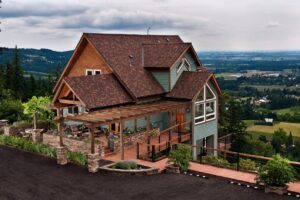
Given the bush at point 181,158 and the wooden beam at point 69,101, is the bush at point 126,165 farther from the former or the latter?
the wooden beam at point 69,101

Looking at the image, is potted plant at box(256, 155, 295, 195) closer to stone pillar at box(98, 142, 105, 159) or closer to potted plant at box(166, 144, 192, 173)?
potted plant at box(166, 144, 192, 173)

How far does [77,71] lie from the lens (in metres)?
27.4

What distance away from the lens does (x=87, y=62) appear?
87.2 ft

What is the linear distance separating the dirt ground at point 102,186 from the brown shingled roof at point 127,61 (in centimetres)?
816

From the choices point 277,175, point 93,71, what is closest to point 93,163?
point 277,175

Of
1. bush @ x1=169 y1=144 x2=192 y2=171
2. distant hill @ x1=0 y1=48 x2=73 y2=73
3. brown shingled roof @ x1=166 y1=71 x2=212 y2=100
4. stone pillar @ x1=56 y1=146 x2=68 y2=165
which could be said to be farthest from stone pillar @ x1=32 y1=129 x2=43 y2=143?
distant hill @ x1=0 y1=48 x2=73 y2=73

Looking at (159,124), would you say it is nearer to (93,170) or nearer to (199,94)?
(199,94)

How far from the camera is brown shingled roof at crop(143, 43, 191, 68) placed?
26031 millimetres

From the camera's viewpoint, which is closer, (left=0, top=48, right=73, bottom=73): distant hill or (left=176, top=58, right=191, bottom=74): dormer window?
(left=176, top=58, right=191, bottom=74): dormer window

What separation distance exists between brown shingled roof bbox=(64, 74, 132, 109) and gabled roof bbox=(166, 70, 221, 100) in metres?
3.42

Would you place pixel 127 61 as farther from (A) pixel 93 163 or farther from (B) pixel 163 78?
(A) pixel 93 163

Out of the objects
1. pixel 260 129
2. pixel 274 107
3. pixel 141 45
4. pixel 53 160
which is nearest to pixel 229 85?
pixel 274 107

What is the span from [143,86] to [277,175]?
12.8m

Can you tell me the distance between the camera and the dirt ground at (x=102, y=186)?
14.4 meters
